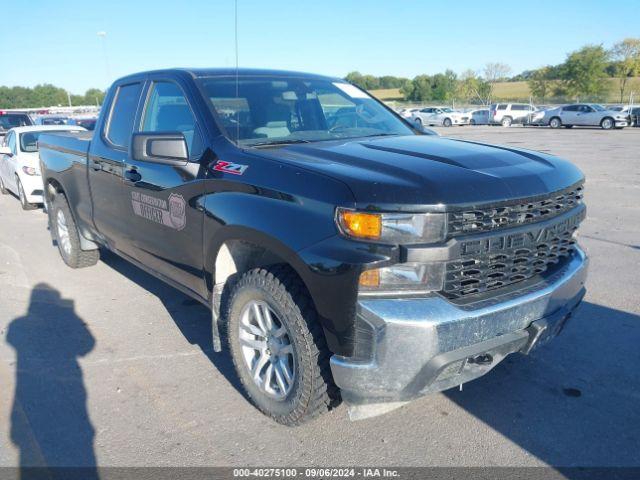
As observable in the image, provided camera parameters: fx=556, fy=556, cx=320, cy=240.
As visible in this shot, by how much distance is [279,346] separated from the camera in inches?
119

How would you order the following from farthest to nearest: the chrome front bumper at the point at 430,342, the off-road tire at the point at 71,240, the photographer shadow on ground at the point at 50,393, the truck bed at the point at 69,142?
the off-road tire at the point at 71,240
the truck bed at the point at 69,142
the photographer shadow on ground at the point at 50,393
the chrome front bumper at the point at 430,342

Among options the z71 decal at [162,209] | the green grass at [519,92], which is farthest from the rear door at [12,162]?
the green grass at [519,92]

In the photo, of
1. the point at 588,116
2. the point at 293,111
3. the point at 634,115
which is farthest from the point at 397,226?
the point at 634,115

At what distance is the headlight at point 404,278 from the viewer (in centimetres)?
246

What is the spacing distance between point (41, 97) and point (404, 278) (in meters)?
85.3

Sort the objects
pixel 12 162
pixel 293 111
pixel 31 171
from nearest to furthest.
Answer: pixel 293 111 < pixel 31 171 < pixel 12 162

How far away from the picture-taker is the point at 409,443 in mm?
2982

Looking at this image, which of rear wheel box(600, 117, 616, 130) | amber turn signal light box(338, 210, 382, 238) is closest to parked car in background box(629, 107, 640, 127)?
rear wheel box(600, 117, 616, 130)

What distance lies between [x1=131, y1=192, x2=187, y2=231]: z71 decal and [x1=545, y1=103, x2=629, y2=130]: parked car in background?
3379cm

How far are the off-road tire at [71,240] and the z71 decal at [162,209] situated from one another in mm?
2242

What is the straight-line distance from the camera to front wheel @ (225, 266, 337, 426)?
109 inches

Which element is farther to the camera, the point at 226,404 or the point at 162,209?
the point at 162,209

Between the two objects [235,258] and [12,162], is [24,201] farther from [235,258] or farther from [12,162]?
[235,258]

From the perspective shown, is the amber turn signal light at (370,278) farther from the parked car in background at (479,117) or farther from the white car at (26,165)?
the parked car in background at (479,117)
